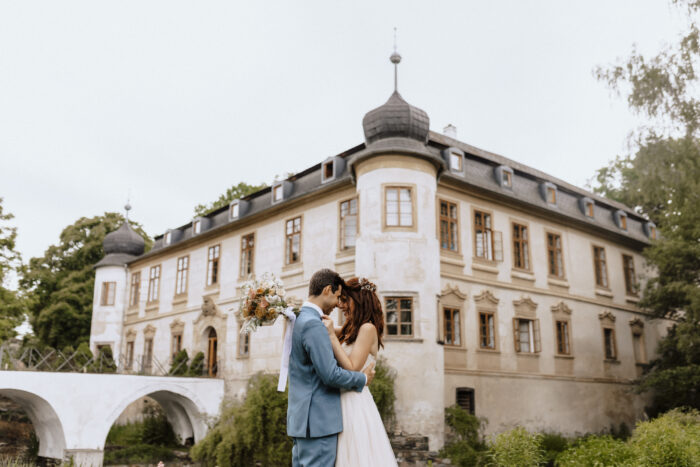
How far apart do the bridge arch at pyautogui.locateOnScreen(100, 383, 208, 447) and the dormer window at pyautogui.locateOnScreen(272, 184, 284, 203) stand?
7.22 m

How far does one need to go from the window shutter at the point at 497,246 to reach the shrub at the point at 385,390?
18.9ft

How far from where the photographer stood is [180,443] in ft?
76.9

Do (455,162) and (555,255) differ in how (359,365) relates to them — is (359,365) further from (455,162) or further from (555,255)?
(555,255)

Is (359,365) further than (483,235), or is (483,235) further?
(483,235)

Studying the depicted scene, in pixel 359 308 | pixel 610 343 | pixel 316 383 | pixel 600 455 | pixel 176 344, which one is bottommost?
pixel 600 455

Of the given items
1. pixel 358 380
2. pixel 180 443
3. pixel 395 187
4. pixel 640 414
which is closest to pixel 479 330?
pixel 395 187

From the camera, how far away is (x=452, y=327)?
18.2m

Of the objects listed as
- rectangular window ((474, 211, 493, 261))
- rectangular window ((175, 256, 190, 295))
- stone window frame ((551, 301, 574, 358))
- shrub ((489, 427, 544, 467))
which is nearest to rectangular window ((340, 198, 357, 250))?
rectangular window ((474, 211, 493, 261))

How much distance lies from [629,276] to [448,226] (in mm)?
10527

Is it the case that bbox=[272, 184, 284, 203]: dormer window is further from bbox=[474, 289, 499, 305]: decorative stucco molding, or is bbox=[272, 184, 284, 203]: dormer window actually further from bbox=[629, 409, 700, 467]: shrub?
bbox=[629, 409, 700, 467]: shrub

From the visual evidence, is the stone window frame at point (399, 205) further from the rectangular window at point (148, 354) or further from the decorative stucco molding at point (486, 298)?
the rectangular window at point (148, 354)

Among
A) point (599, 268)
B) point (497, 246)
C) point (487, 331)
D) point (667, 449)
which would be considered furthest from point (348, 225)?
point (667, 449)

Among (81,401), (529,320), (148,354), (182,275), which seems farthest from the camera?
(148,354)

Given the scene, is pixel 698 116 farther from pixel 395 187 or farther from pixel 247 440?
pixel 247 440
